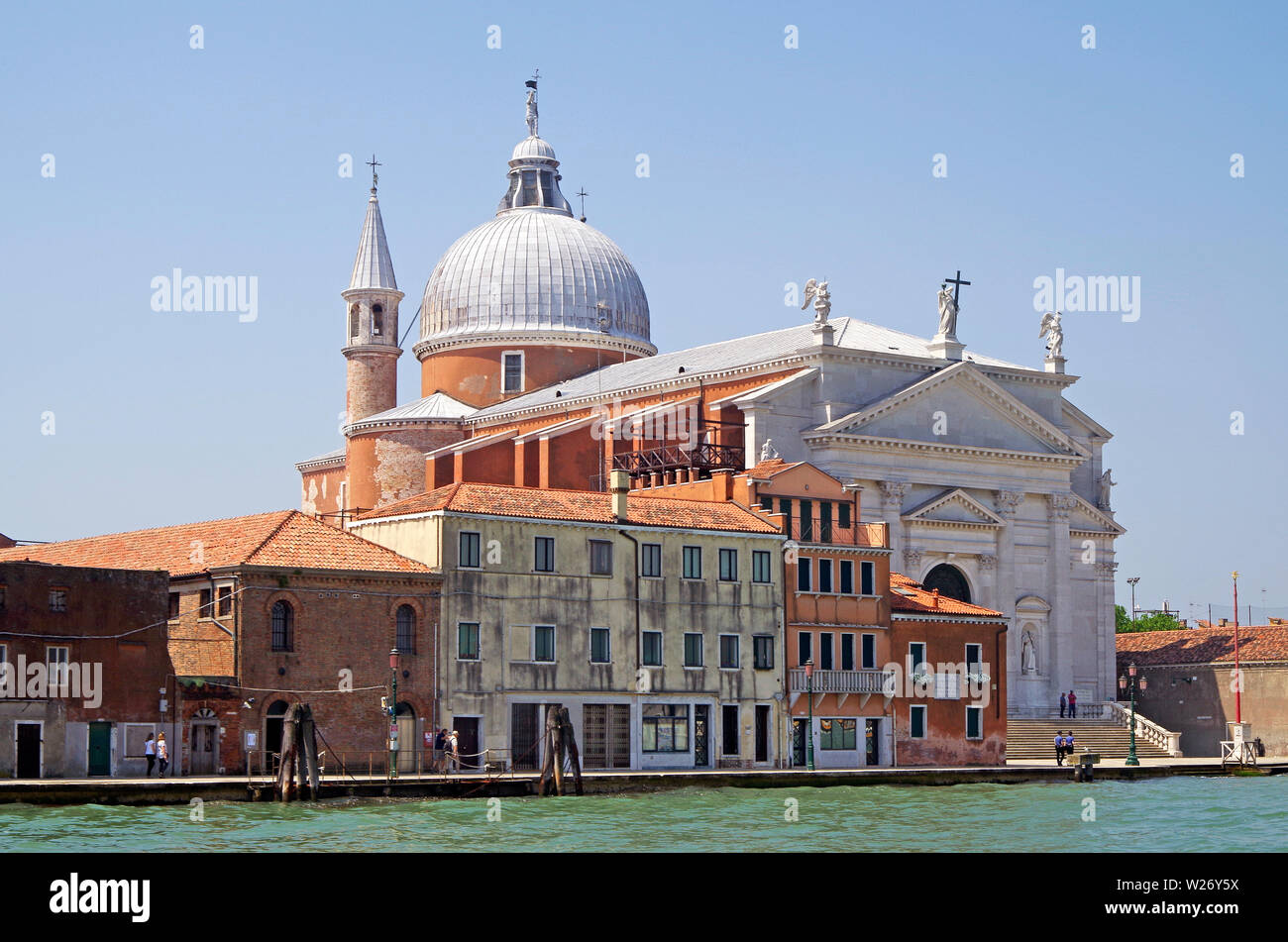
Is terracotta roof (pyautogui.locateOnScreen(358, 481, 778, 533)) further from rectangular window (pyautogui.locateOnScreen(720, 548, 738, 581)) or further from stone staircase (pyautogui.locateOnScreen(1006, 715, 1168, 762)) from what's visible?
stone staircase (pyautogui.locateOnScreen(1006, 715, 1168, 762))

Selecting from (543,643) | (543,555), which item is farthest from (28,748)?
(543,555)

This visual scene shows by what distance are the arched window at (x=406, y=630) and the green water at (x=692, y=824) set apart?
229 inches

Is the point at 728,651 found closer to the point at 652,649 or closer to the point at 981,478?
the point at 652,649

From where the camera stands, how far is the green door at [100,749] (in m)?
37.2

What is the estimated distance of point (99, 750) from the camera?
37.3m

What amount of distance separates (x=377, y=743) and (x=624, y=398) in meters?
22.4

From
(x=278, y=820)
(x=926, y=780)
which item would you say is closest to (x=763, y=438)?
(x=926, y=780)

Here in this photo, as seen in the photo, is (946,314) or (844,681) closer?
(844,681)

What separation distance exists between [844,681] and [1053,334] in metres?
19.2

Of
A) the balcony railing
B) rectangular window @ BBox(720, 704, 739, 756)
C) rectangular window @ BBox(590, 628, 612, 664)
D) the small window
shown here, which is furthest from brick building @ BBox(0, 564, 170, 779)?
the balcony railing

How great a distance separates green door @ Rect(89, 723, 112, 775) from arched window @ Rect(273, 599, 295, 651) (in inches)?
146

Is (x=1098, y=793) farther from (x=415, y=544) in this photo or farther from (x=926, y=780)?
(x=415, y=544)
